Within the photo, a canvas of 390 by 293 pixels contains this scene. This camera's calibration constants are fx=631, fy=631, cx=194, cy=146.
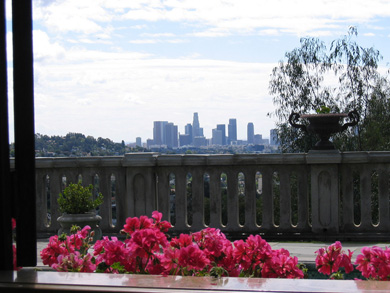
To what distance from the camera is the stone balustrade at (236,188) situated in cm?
772

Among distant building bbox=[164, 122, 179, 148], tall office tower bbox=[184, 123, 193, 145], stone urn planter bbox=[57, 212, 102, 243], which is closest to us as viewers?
stone urn planter bbox=[57, 212, 102, 243]

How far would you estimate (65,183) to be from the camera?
329 inches

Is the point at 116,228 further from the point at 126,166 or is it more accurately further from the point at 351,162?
the point at 351,162

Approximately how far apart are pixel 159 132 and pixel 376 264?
2793cm

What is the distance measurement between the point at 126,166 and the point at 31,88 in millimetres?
5746

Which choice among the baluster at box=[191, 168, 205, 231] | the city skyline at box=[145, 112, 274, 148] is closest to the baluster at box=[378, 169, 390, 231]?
the baluster at box=[191, 168, 205, 231]

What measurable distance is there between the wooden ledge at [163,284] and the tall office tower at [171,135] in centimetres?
2628

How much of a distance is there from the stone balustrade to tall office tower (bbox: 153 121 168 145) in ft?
67.6

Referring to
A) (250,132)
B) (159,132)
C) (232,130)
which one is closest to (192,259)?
(159,132)

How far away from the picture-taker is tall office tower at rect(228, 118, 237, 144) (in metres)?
31.1

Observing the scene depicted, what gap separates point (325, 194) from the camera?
25.4 feet

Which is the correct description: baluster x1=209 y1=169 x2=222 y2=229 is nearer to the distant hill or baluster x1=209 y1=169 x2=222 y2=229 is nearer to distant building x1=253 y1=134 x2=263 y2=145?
the distant hill

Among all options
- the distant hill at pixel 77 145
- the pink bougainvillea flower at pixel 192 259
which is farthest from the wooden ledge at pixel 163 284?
the distant hill at pixel 77 145

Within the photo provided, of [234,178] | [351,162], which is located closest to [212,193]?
[234,178]
